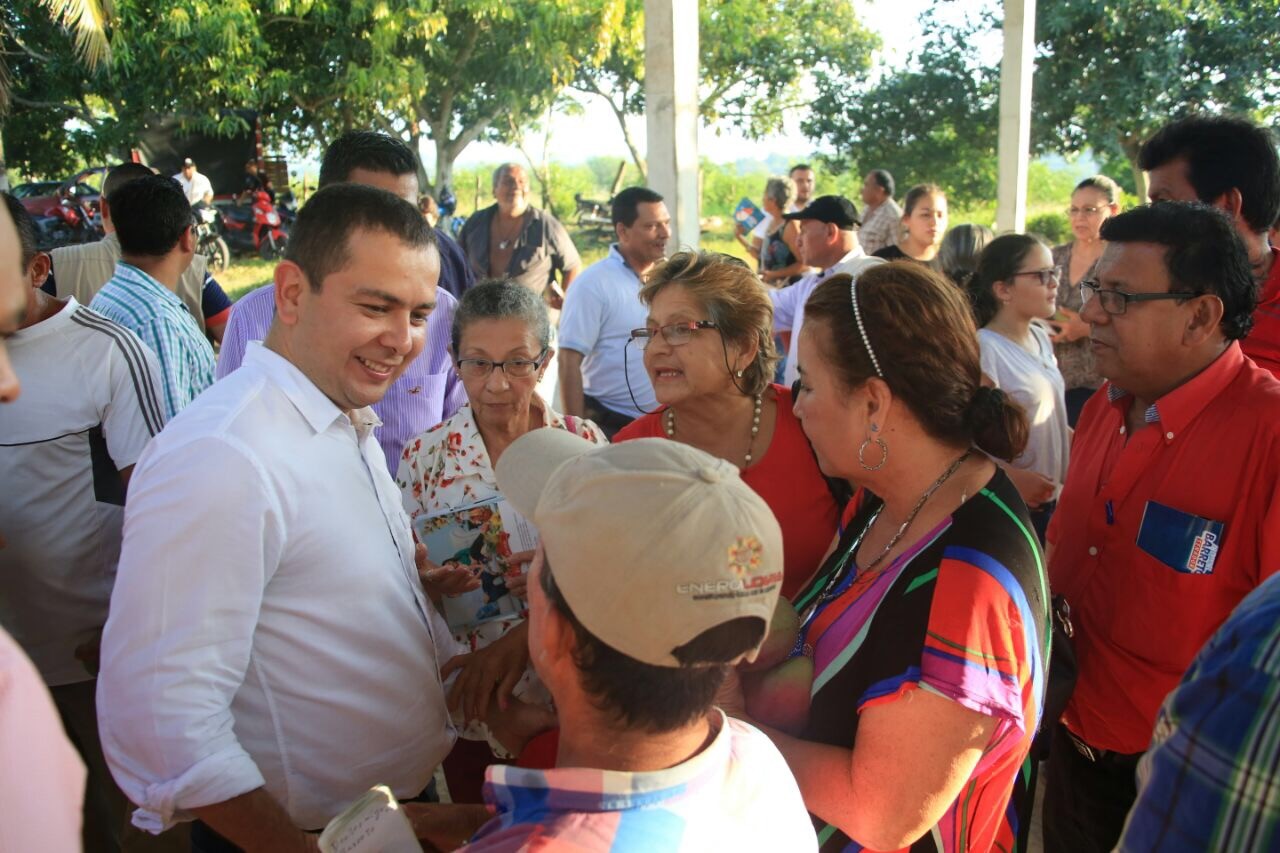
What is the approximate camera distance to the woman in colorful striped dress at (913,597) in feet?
4.89

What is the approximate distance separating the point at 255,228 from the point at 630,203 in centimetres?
1648

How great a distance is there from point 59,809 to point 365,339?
3.44 feet

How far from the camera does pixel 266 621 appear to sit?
1577 millimetres

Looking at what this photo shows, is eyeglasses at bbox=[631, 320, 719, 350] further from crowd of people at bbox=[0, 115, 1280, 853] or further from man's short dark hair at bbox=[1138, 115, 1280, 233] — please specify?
man's short dark hair at bbox=[1138, 115, 1280, 233]

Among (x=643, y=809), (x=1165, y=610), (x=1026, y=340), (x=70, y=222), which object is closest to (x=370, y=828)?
(x=643, y=809)

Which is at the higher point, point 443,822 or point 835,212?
point 835,212

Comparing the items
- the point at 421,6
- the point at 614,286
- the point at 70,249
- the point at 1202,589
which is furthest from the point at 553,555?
the point at 421,6

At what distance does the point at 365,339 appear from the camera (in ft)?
5.71

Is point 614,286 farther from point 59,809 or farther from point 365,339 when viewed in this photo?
point 59,809

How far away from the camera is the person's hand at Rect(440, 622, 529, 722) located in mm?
1970

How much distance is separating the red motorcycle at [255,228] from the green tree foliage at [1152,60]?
15.9 meters

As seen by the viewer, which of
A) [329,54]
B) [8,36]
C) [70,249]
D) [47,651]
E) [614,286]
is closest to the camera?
[47,651]

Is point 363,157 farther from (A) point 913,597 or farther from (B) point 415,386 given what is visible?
(A) point 913,597

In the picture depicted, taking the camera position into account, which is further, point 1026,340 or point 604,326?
point 604,326
